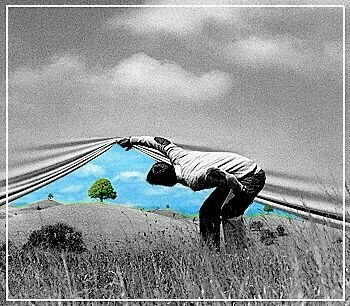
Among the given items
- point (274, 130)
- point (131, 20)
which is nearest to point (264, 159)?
point (274, 130)

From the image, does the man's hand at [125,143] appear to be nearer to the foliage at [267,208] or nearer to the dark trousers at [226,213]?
the dark trousers at [226,213]

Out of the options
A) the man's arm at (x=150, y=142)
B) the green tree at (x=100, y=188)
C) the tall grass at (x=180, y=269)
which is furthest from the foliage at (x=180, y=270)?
the man's arm at (x=150, y=142)

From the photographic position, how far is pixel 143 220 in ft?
13.5

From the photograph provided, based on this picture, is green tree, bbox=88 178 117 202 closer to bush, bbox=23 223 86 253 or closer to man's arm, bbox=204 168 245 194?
bush, bbox=23 223 86 253

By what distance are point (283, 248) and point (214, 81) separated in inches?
42.7

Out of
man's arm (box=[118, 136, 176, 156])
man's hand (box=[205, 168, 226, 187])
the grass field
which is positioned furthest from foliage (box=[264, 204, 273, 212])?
man's arm (box=[118, 136, 176, 156])

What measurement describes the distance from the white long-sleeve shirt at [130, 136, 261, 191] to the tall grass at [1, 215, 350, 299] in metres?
0.36

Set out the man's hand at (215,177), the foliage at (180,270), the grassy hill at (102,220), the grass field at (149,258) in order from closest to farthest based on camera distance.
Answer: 1. the foliage at (180,270)
2. the grass field at (149,258)
3. the man's hand at (215,177)
4. the grassy hill at (102,220)

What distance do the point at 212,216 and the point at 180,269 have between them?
417mm

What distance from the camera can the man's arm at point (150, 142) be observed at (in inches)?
158

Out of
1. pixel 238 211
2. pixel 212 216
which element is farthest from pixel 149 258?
pixel 238 211

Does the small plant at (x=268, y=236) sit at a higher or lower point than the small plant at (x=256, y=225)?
lower

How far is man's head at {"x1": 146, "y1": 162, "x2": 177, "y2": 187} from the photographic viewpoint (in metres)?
4.00

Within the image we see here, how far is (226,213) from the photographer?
158 inches
